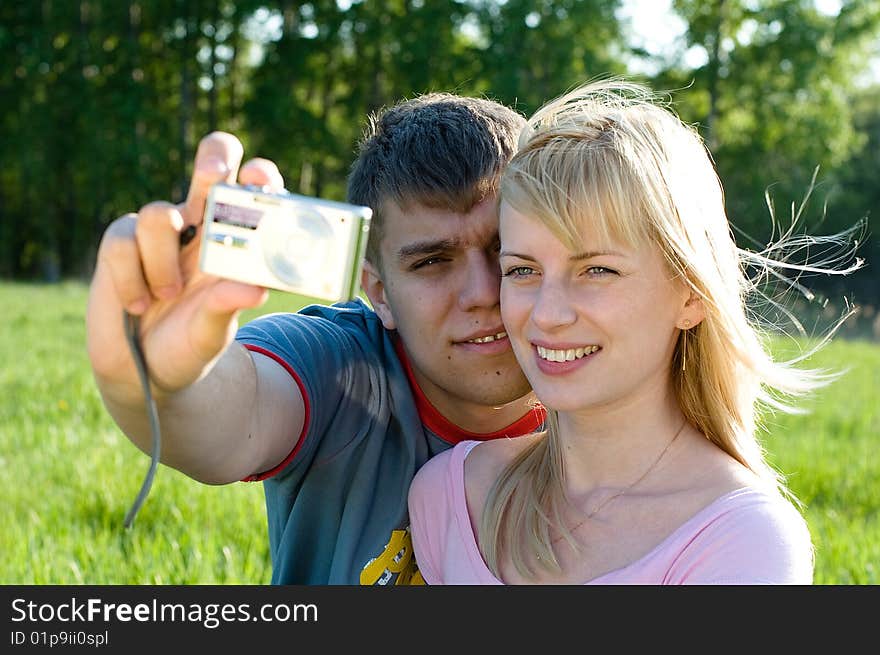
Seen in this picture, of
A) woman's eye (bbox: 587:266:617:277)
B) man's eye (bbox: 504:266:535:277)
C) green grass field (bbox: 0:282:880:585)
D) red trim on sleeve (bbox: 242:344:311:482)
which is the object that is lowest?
green grass field (bbox: 0:282:880:585)

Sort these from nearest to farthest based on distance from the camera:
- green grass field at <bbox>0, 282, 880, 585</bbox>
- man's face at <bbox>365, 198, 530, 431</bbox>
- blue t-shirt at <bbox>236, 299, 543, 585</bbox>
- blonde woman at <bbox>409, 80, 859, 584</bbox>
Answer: blonde woman at <bbox>409, 80, 859, 584</bbox> < blue t-shirt at <bbox>236, 299, 543, 585</bbox> < man's face at <bbox>365, 198, 530, 431</bbox> < green grass field at <bbox>0, 282, 880, 585</bbox>

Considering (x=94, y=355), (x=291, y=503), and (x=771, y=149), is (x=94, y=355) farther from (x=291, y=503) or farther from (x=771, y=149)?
(x=771, y=149)

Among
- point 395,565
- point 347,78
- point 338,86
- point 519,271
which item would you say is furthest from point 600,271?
point 338,86

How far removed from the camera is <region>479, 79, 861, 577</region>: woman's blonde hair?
7.32 ft

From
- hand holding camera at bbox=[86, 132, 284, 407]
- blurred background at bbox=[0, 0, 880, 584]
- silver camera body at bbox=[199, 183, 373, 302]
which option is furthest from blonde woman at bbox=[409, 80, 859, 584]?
blurred background at bbox=[0, 0, 880, 584]

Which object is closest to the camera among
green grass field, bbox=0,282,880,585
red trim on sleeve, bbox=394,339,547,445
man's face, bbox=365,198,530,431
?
man's face, bbox=365,198,530,431

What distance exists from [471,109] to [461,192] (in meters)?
0.40

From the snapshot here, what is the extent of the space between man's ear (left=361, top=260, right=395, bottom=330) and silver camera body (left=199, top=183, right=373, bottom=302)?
44.6 inches

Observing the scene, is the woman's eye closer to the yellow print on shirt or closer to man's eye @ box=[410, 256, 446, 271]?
man's eye @ box=[410, 256, 446, 271]

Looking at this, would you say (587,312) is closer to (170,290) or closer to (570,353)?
(570,353)

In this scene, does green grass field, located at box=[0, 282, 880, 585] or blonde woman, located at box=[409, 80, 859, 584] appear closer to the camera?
blonde woman, located at box=[409, 80, 859, 584]

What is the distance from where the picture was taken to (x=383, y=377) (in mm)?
2760

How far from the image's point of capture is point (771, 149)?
95.4 feet

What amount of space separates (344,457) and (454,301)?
510mm
